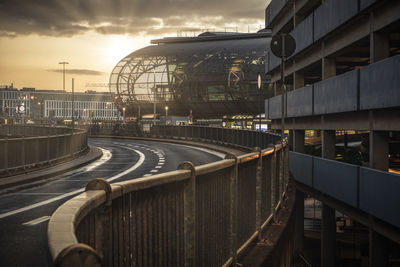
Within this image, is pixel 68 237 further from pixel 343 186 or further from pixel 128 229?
pixel 343 186

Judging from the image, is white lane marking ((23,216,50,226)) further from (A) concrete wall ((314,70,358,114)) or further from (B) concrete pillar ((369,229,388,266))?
(A) concrete wall ((314,70,358,114))

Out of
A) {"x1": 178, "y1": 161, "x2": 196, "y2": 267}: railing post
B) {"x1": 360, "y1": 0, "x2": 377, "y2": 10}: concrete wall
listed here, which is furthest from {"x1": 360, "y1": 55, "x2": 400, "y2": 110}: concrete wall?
{"x1": 178, "y1": 161, "x2": 196, "y2": 267}: railing post

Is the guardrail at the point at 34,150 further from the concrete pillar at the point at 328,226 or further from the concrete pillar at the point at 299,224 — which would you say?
the concrete pillar at the point at 299,224

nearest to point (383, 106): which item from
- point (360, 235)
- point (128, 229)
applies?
point (128, 229)

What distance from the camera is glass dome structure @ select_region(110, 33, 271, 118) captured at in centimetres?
10081

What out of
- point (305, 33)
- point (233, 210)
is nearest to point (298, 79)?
point (305, 33)

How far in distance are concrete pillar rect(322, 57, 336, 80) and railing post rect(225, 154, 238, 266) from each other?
697 inches

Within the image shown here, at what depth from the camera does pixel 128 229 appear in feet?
10.6

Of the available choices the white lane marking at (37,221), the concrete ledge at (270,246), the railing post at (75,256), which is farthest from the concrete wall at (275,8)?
the railing post at (75,256)

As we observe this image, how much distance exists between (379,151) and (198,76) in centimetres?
8809

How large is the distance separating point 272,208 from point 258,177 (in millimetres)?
2121

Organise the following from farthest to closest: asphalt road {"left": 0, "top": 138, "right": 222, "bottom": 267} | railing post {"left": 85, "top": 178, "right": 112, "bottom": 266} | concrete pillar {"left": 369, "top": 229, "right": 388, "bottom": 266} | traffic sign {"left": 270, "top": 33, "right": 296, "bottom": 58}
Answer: traffic sign {"left": 270, "top": 33, "right": 296, "bottom": 58}
concrete pillar {"left": 369, "top": 229, "right": 388, "bottom": 266}
asphalt road {"left": 0, "top": 138, "right": 222, "bottom": 267}
railing post {"left": 85, "top": 178, "right": 112, "bottom": 266}

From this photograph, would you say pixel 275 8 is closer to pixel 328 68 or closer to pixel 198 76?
pixel 328 68

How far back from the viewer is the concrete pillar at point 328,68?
73.6 ft
